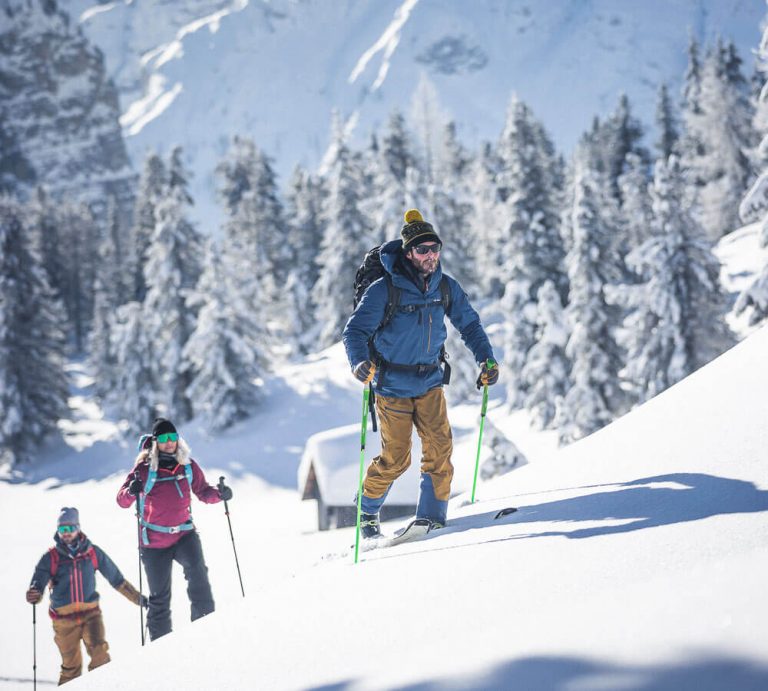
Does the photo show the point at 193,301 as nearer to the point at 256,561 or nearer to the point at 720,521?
the point at 256,561

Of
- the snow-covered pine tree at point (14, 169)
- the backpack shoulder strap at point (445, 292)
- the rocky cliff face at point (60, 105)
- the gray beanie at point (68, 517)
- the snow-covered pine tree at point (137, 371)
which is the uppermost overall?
the rocky cliff face at point (60, 105)

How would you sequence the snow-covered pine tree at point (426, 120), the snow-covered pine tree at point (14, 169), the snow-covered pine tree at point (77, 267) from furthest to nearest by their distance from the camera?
the snow-covered pine tree at point (14, 169) → the snow-covered pine tree at point (77, 267) → the snow-covered pine tree at point (426, 120)

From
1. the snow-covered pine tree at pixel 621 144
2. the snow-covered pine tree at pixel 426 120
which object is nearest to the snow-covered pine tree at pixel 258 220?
the snow-covered pine tree at pixel 426 120

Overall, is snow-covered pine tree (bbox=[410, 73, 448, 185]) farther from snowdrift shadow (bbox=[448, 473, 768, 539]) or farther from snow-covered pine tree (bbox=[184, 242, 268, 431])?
snowdrift shadow (bbox=[448, 473, 768, 539])

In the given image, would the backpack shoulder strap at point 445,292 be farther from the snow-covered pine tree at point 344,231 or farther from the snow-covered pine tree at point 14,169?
the snow-covered pine tree at point 14,169

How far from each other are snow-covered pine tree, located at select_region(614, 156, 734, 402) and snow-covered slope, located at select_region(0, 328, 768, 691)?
1338cm

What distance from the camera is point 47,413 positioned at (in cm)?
3481

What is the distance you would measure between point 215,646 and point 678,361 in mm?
17391

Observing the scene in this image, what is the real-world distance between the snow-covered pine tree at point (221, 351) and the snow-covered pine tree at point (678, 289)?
1777 centimetres

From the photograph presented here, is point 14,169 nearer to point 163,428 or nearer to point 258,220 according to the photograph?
point 258,220

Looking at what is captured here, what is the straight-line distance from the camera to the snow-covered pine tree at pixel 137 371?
35562 mm

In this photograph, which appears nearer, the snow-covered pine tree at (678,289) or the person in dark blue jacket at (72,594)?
the person in dark blue jacket at (72,594)

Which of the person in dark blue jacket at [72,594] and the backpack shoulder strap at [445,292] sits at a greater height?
the backpack shoulder strap at [445,292]

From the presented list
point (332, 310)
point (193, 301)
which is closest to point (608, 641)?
point (193, 301)
